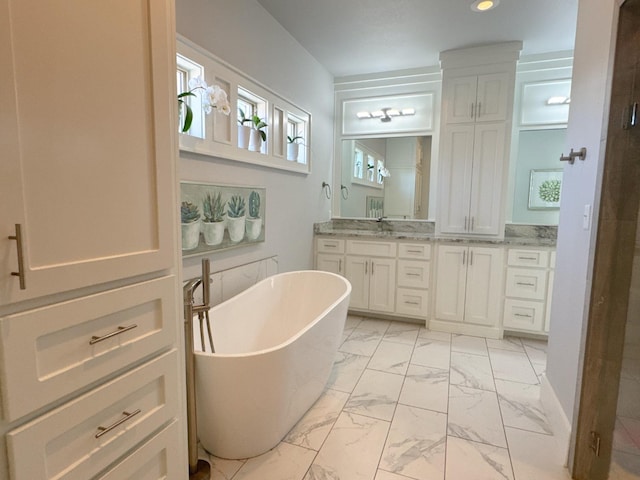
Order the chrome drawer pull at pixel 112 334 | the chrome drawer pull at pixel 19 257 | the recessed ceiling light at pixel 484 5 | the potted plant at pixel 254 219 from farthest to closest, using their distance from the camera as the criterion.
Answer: the potted plant at pixel 254 219
the recessed ceiling light at pixel 484 5
the chrome drawer pull at pixel 112 334
the chrome drawer pull at pixel 19 257

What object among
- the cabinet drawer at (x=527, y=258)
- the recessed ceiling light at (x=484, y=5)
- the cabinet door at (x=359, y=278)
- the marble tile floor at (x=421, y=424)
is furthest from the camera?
the cabinet door at (x=359, y=278)

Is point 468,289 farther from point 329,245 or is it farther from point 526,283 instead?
point 329,245

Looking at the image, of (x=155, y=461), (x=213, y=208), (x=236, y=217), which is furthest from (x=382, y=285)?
(x=155, y=461)

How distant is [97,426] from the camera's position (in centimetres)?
93

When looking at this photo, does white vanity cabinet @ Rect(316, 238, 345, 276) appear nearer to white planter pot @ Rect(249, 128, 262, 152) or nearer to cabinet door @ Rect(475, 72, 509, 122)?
white planter pot @ Rect(249, 128, 262, 152)

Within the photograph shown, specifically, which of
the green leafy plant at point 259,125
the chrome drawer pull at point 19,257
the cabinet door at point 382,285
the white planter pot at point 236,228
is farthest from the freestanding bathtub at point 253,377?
the cabinet door at point 382,285

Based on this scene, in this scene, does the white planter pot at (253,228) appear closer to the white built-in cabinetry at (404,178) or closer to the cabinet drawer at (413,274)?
the cabinet drawer at (413,274)

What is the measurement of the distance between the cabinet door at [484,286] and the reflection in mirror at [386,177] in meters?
0.86

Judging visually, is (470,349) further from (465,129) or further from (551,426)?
(465,129)

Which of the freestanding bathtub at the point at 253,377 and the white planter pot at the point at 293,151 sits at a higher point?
the white planter pot at the point at 293,151

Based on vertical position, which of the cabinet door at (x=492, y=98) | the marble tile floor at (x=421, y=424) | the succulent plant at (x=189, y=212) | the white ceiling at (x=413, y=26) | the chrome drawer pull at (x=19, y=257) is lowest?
the marble tile floor at (x=421, y=424)

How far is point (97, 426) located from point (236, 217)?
1.63 m

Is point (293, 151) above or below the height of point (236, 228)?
above

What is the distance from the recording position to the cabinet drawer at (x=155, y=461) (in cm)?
101
